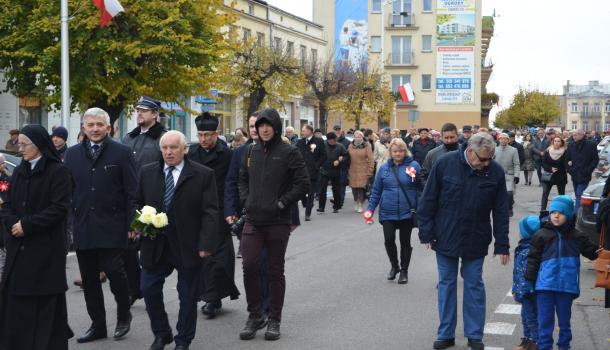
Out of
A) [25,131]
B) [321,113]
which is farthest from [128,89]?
[321,113]

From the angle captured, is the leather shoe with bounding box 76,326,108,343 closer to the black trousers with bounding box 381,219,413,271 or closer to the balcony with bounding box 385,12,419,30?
the black trousers with bounding box 381,219,413,271

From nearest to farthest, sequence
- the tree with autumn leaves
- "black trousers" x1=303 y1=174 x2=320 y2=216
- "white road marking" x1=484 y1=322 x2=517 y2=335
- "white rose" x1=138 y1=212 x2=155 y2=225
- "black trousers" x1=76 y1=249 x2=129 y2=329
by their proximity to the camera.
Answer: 1. "white rose" x1=138 y1=212 x2=155 y2=225
2. "black trousers" x1=76 y1=249 x2=129 y2=329
3. "white road marking" x1=484 y1=322 x2=517 y2=335
4. "black trousers" x1=303 y1=174 x2=320 y2=216
5. the tree with autumn leaves

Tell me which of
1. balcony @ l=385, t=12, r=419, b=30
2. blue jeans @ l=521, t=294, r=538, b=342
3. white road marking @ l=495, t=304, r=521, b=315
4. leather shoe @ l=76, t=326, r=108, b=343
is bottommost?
white road marking @ l=495, t=304, r=521, b=315

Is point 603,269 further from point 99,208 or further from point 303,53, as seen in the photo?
point 303,53

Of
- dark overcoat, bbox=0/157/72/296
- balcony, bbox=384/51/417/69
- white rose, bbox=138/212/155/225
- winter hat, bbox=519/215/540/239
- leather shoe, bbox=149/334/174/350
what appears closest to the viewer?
dark overcoat, bbox=0/157/72/296

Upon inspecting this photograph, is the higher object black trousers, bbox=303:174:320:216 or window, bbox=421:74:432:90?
window, bbox=421:74:432:90

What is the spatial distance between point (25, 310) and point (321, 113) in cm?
4089

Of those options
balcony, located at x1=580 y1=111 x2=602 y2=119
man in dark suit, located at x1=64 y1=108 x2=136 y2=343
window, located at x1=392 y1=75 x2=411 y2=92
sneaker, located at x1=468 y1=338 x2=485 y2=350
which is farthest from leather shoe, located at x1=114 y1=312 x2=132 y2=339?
balcony, located at x1=580 y1=111 x2=602 y2=119

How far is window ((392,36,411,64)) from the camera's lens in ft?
237

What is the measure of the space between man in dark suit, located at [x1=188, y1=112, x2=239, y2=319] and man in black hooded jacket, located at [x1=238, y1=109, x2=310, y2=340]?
0.83 metres

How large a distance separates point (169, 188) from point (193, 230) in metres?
0.39

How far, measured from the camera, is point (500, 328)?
8.20 meters

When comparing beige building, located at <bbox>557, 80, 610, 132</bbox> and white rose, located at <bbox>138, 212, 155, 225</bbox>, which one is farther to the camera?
beige building, located at <bbox>557, 80, 610, 132</bbox>

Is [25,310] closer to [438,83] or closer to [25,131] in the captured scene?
[25,131]
